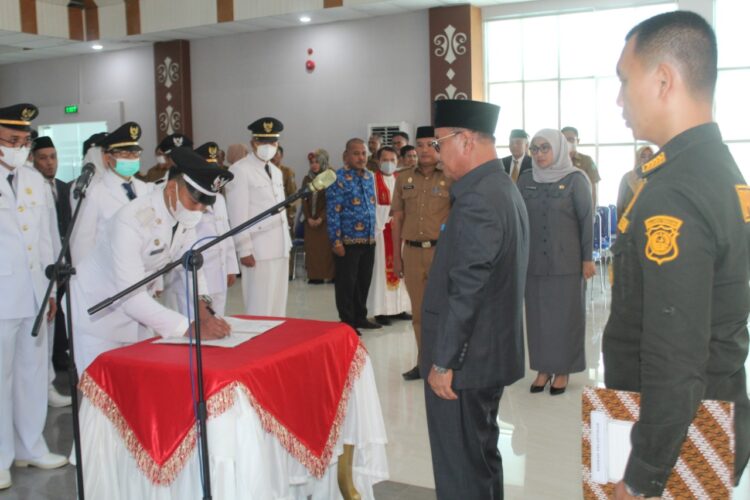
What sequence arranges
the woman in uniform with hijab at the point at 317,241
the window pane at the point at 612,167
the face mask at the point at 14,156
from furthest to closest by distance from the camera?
the window pane at the point at 612,167
the woman in uniform with hijab at the point at 317,241
the face mask at the point at 14,156

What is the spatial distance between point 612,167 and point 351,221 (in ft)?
18.7

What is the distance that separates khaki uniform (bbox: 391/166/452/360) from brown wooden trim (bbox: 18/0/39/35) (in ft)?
31.6

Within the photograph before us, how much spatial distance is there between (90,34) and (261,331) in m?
12.0

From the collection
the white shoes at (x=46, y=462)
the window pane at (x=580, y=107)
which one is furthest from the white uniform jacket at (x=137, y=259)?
the window pane at (x=580, y=107)

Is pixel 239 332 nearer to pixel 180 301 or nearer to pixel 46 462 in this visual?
pixel 180 301

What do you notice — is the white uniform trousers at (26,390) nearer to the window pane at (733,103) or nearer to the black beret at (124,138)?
the black beret at (124,138)

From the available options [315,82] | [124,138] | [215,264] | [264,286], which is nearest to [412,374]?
[264,286]

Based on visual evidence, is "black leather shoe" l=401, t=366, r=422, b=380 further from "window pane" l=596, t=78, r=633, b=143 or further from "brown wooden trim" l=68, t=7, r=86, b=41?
"brown wooden trim" l=68, t=7, r=86, b=41

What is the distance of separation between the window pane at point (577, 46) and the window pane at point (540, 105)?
358 mm

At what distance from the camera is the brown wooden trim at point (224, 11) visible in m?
11.8

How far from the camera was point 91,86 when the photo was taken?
14.7 meters

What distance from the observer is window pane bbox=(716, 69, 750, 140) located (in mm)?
10062

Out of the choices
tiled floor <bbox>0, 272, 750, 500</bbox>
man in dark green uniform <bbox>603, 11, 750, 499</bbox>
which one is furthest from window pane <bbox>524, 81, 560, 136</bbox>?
man in dark green uniform <bbox>603, 11, 750, 499</bbox>

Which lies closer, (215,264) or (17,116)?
(17,116)
